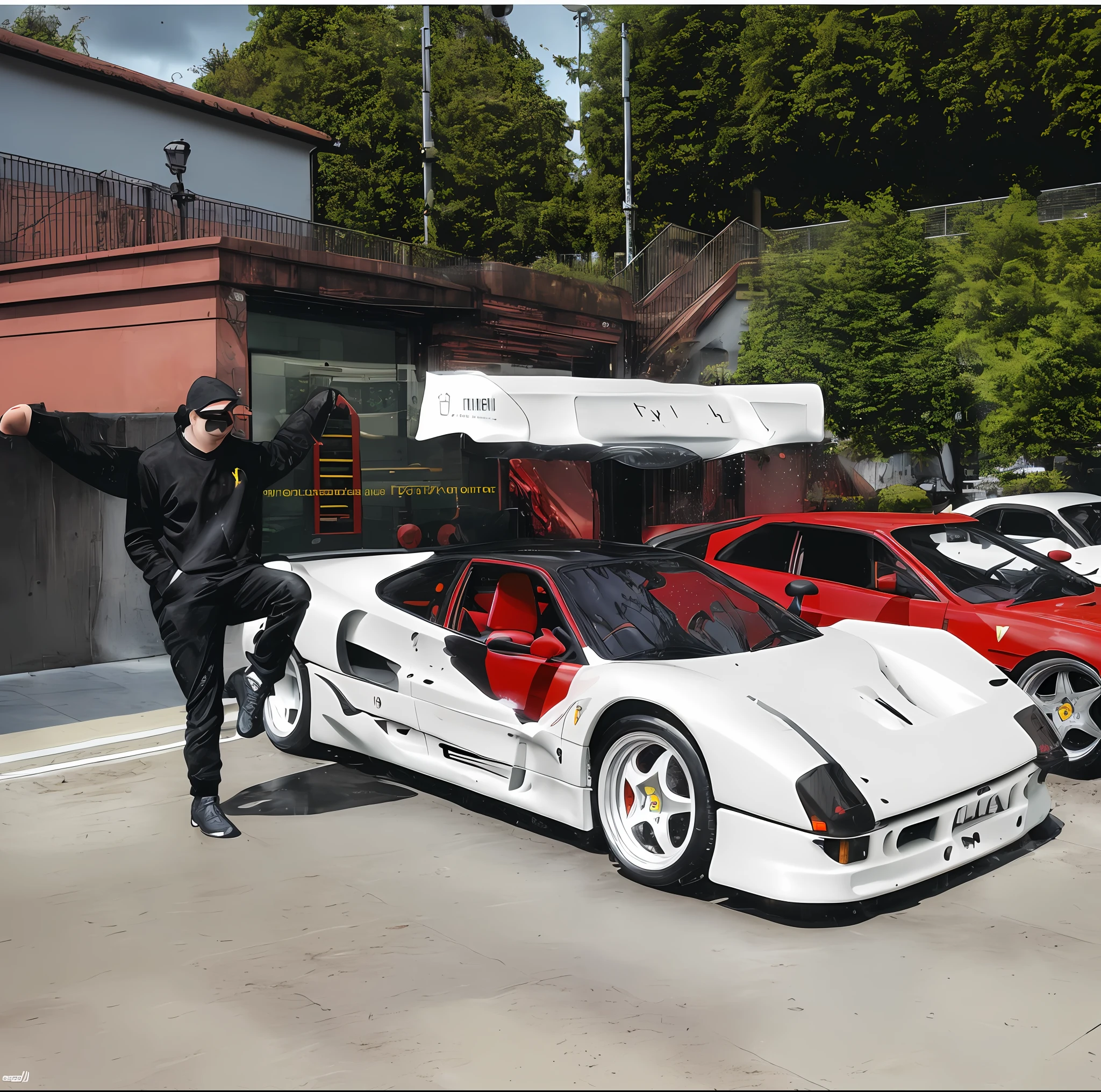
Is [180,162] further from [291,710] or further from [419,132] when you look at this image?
[419,132]

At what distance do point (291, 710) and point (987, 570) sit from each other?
462 cm

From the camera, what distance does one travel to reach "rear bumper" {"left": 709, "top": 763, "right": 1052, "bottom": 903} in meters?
3.87

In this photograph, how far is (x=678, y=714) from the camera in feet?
13.9

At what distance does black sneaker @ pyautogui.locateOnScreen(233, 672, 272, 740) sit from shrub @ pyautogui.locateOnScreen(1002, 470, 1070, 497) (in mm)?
17382

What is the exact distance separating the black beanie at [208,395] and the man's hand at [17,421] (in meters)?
0.70

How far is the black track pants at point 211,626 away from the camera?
498cm

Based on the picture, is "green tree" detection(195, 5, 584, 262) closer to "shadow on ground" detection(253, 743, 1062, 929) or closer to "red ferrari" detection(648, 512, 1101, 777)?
"red ferrari" detection(648, 512, 1101, 777)

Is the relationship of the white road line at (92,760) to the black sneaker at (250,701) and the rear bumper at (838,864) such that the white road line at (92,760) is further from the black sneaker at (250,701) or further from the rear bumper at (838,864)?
the rear bumper at (838,864)

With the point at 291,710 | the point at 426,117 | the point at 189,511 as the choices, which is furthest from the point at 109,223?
the point at 426,117

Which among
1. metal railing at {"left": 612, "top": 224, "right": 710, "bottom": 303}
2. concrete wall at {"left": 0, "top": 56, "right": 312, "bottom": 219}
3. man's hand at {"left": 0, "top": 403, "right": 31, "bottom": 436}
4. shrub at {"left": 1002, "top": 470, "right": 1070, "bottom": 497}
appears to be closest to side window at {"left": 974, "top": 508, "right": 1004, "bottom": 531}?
shrub at {"left": 1002, "top": 470, "right": 1070, "bottom": 497}

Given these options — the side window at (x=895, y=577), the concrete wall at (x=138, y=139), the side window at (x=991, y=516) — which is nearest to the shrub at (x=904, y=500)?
the side window at (x=991, y=516)

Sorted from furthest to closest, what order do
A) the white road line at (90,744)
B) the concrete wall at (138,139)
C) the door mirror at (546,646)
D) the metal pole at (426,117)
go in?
1. the metal pole at (426,117)
2. the concrete wall at (138,139)
3. the white road line at (90,744)
4. the door mirror at (546,646)

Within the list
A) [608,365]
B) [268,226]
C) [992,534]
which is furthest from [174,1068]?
[268,226]

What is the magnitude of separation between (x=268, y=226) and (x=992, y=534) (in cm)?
1679
